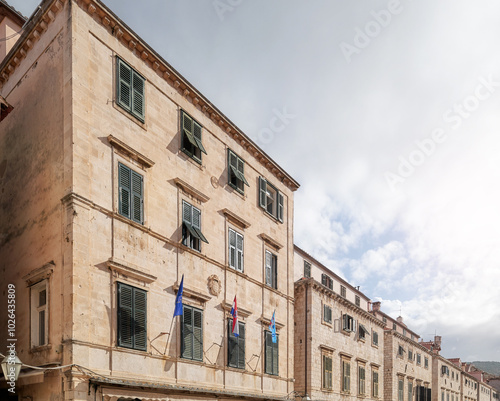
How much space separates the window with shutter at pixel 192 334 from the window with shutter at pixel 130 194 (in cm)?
402

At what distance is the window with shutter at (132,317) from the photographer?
1573cm

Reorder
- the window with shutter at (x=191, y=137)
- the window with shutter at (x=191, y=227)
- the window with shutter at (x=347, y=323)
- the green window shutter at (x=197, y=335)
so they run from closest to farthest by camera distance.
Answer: the green window shutter at (x=197, y=335), the window with shutter at (x=191, y=227), the window with shutter at (x=191, y=137), the window with shutter at (x=347, y=323)

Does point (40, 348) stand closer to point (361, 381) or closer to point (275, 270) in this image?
point (275, 270)

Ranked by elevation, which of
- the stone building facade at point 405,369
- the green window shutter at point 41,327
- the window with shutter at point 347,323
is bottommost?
the stone building facade at point 405,369

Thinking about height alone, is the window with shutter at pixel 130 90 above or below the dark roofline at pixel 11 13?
below

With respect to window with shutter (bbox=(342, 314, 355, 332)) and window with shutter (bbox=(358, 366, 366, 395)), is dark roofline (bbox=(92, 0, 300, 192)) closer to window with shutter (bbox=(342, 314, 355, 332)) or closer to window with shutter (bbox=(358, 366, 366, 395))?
window with shutter (bbox=(342, 314, 355, 332))

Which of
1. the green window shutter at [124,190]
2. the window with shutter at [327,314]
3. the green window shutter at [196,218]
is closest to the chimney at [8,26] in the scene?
the green window shutter at [124,190]

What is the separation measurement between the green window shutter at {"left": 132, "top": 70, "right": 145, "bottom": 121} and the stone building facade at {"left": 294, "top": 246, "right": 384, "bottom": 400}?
1657 cm

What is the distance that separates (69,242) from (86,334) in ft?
8.48

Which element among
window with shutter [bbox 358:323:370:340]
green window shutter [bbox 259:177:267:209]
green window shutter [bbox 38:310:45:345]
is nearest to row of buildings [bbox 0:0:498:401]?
green window shutter [bbox 38:310:45:345]

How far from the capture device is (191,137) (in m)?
20.3

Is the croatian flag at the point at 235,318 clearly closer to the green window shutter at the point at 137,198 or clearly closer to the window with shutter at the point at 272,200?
the green window shutter at the point at 137,198

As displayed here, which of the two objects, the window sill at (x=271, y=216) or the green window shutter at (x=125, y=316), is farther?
the window sill at (x=271, y=216)

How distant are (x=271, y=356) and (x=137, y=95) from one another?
13338mm
